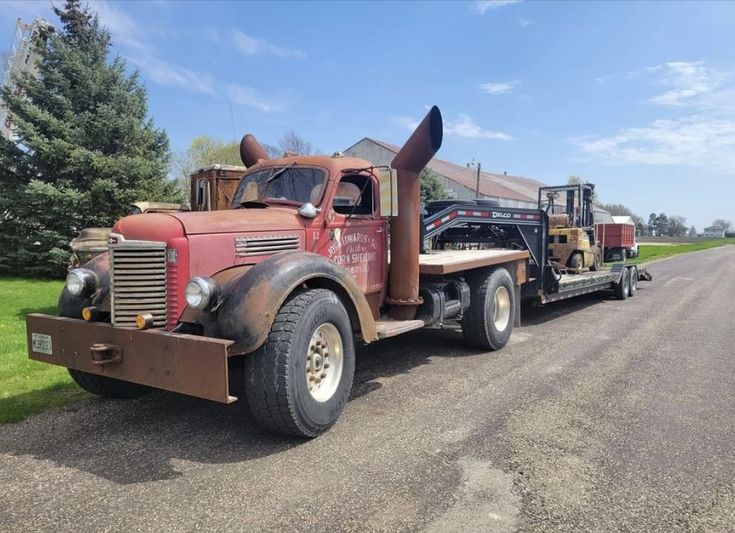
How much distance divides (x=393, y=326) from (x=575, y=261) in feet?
28.2

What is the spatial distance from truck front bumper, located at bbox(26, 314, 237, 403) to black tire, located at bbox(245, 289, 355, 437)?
32cm

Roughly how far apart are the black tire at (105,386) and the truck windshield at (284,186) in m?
2.04

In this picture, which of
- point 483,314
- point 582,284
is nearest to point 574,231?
point 582,284

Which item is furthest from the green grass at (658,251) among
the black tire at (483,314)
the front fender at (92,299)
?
the front fender at (92,299)

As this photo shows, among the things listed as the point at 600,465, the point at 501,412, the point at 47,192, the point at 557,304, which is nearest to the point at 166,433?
the point at 501,412

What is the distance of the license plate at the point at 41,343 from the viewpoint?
447 cm

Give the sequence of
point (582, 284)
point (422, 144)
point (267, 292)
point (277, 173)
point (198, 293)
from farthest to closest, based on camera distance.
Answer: point (582, 284) → point (422, 144) → point (277, 173) → point (267, 292) → point (198, 293)

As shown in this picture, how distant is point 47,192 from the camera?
13.2 meters

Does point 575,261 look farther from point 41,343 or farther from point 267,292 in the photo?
point 41,343

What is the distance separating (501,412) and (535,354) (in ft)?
8.20

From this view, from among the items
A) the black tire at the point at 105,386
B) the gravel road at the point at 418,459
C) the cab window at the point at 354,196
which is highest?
the cab window at the point at 354,196

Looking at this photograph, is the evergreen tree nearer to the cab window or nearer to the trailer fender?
the cab window

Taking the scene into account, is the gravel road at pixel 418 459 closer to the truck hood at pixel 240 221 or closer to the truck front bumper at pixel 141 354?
the truck front bumper at pixel 141 354

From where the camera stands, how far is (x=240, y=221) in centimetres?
447
